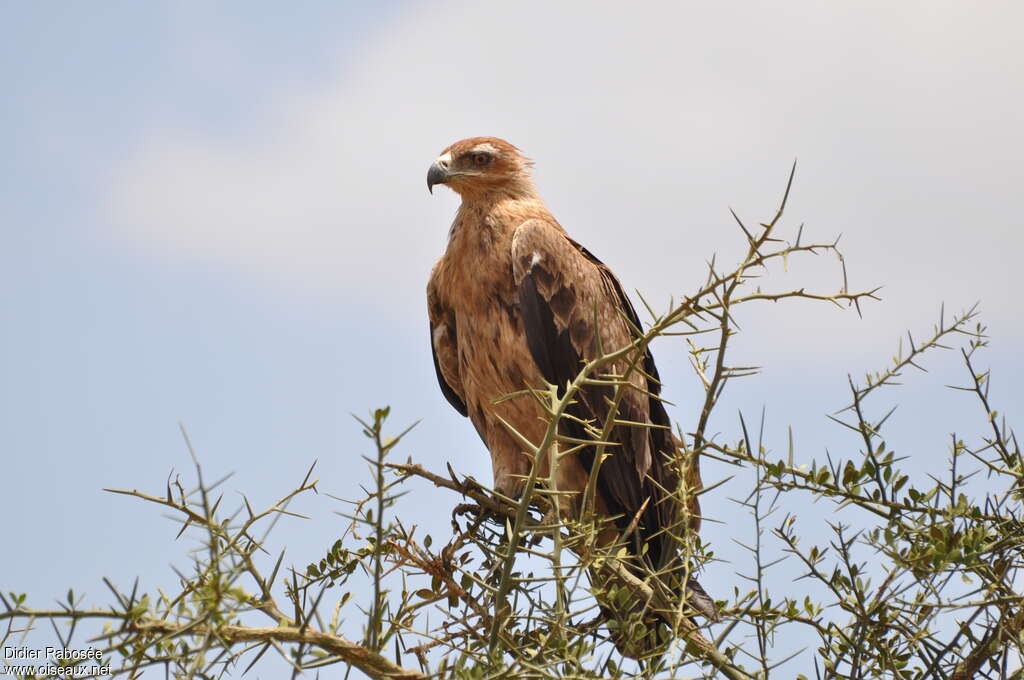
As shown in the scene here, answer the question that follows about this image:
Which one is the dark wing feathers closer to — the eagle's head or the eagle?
the eagle

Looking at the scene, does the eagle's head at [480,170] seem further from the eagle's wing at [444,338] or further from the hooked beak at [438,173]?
the eagle's wing at [444,338]

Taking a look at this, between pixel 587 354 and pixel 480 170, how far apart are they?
55.5 inches

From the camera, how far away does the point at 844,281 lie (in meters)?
2.47

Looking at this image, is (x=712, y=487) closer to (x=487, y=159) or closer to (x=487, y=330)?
(x=487, y=330)

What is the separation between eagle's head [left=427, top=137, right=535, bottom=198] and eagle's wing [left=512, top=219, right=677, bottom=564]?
519 mm

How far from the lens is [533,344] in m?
5.16

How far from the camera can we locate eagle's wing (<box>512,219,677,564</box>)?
5.07 metres

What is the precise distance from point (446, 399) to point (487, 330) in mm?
897

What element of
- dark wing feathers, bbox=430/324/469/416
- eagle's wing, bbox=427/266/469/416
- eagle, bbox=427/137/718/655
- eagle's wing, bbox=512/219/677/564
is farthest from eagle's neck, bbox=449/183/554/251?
dark wing feathers, bbox=430/324/469/416

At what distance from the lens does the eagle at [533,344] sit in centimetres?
512

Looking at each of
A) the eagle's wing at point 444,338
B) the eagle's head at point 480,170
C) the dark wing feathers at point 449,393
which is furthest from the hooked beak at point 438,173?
the dark wing feathers at point 449,393

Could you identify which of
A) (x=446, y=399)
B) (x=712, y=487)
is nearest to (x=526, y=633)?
(x=712, y=487)

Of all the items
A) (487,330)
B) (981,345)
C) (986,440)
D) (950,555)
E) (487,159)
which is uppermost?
(487,159)

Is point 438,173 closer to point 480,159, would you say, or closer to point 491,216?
point 480,159
